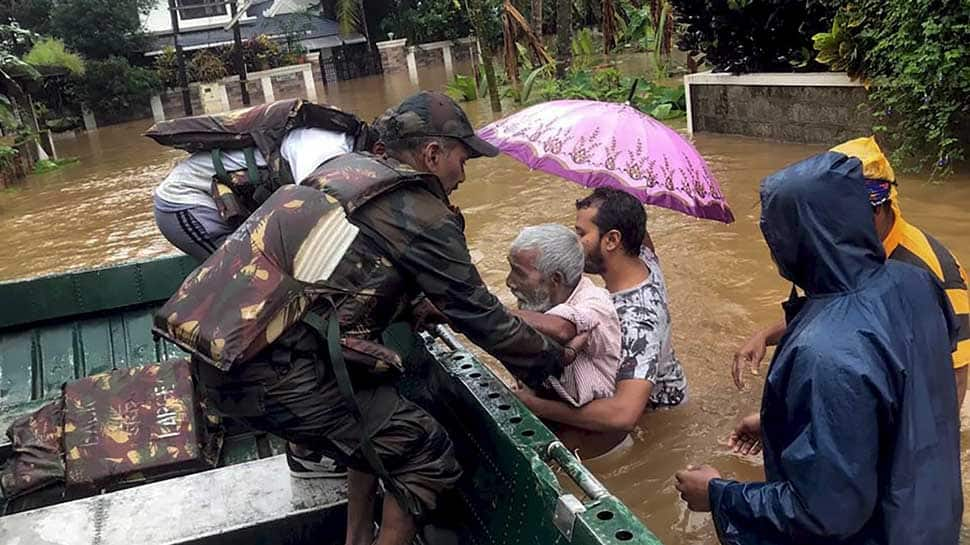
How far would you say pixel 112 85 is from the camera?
24.4 metres

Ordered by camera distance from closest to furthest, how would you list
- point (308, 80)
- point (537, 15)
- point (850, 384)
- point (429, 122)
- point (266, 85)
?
point (850, 384) → point (429, 122) → point (537, 15) → point (266, 85) → point (308, 80)

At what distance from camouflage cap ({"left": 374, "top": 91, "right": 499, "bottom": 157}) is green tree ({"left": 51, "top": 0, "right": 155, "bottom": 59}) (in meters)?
25.4

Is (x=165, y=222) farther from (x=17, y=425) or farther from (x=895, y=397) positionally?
(x=895, y=397)

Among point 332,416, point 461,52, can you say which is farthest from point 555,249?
point 461,52

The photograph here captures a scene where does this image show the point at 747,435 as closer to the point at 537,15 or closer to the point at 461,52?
the point at 537,15

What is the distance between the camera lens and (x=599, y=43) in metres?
25.2

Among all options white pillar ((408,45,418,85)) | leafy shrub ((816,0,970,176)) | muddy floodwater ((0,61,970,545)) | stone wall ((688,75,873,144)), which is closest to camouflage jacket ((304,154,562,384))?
muddy floodwater ((0,61,970,545))

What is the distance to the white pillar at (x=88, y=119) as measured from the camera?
24.4 metres

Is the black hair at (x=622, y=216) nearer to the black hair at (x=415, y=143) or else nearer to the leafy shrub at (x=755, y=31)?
the black hair at (x=415, y=143)

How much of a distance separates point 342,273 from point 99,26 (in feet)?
85.6

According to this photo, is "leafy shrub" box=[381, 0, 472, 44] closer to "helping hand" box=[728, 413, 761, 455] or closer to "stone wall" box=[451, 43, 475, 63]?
"stone wall" box=[451, 43, 475, 63]

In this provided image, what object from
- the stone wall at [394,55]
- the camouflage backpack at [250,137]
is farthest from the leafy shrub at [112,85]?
the camouflage backpack at [250,137]

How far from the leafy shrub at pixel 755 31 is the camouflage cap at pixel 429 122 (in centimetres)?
629

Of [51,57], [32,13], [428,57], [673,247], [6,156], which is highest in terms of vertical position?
[32,13]
